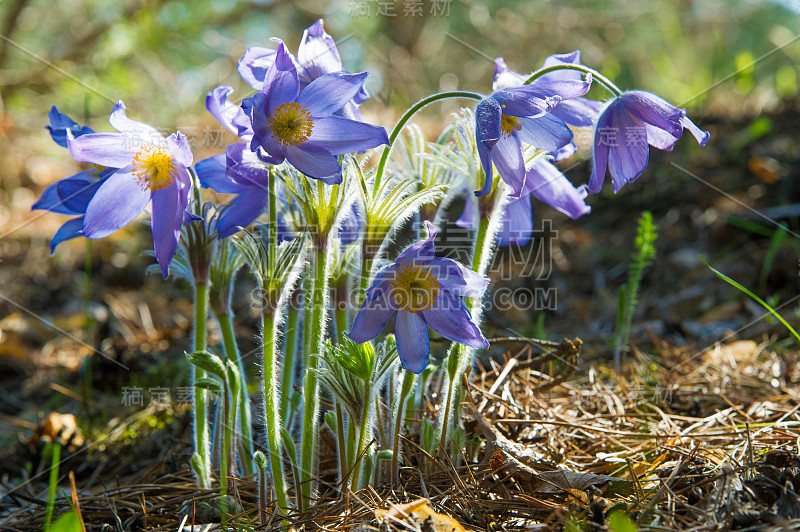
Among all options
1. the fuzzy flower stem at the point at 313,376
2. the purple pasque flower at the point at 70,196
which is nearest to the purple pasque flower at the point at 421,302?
the fuzzy flower stem at the point at 313,376

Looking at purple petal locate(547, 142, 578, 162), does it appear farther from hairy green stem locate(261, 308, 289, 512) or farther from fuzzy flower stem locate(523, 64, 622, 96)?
hairy green stem locate(261, 308, 289, 512)

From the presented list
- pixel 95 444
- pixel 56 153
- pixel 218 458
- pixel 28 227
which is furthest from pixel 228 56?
pixel 218 458

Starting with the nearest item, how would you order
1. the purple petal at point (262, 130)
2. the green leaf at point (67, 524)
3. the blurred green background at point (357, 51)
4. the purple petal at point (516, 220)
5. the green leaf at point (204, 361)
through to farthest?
the green leaf at point (67, 524) < the purple petal at point (262, 130) < the green leaf at point (204, 361) < the purple petal at point (516, 220) < the blurred green background at point (357, 51)

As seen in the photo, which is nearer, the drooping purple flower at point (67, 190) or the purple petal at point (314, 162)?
the purple petal at point (314, 162)

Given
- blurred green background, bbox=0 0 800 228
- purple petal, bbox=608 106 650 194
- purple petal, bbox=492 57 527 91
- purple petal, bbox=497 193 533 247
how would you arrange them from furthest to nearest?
blurred green background, bbox=0 0 800 228, purple petal, bbox=497 193 533 247, purple petal, bbox=492 57 527 91, purple petal, bbox=608 106 650 194

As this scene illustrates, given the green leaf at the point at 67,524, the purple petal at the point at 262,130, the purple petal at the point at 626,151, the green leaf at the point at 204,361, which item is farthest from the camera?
the purple petal at the point at 626,151

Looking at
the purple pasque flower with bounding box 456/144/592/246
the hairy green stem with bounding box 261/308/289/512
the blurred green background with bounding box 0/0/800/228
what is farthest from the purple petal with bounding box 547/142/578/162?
the blurred green background with bounding box 0/0/800/228

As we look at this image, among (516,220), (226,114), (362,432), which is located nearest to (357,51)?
(516,220)

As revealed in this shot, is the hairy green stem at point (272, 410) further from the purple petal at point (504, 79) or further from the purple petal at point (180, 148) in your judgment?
the purple petal at point (504, 79)

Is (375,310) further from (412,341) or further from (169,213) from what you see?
(169,213)
